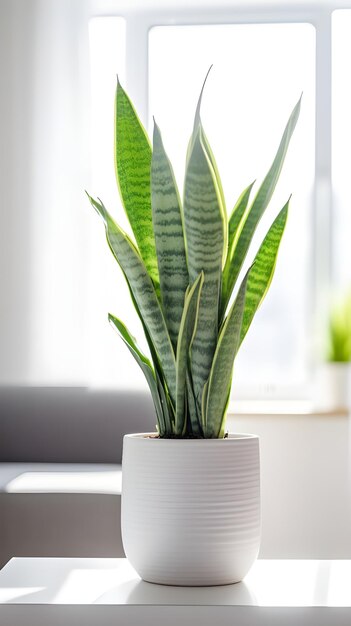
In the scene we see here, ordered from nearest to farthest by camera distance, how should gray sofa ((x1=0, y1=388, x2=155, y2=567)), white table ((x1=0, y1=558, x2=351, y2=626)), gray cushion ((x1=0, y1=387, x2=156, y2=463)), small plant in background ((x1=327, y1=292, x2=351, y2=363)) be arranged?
white table ((x1=0, y1=558, x2=351, y2=626)) → gray sofa ((x1=0, y1=388, x2=155, y2=567)) → gray cushion ((x1=0, y1=387, x2=156, y2=463)) → small plant in background ((x1=327, y1=292, x2=351, y2=363))

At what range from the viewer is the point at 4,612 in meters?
1.03

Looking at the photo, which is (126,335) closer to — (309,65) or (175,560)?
(175,560)

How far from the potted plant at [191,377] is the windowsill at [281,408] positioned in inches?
65.5

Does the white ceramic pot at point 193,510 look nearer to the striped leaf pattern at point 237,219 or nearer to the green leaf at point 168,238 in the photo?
the green leaf at point 168,238

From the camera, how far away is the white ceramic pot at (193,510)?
111 cm

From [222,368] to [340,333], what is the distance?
73.3 inches

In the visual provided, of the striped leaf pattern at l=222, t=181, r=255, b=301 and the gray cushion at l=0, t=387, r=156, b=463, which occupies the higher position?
the striped leaf pattern at l=222, t=181, r=255, b=301

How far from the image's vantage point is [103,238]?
9.89ft

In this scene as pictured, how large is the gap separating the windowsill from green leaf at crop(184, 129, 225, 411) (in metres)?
1.71

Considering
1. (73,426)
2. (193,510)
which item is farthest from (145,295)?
(73,426)

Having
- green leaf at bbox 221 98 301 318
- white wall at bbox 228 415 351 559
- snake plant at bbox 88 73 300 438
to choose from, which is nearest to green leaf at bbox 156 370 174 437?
snake plant at bbox 88 73 300 438

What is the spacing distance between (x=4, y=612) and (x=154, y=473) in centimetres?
23

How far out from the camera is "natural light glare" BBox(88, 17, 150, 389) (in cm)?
300

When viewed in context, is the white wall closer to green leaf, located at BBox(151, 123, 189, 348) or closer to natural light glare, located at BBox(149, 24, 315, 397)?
natural light glare, located at BBox(149, 24, 315, 397)
